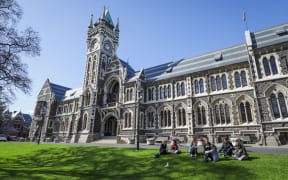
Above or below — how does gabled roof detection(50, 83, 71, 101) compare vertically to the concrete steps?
above

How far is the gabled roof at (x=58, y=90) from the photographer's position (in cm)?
5962

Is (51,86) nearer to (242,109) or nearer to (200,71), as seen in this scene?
(200,71)

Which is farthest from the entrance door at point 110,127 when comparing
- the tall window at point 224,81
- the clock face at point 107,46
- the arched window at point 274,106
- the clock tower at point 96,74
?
the arched window at point 274,106

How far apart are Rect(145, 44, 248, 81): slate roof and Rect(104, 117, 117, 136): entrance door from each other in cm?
1337

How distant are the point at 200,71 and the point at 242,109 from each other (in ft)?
28.2

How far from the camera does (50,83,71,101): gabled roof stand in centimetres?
5962

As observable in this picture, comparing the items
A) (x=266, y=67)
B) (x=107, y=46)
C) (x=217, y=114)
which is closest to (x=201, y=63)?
(x=217, y=114)

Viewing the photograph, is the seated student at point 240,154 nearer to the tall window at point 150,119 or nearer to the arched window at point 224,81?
the arched window at point 224,81

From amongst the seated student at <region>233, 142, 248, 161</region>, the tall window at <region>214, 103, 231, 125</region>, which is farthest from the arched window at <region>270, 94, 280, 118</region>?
the seated student at <region>233, 142, 248, 161</region>

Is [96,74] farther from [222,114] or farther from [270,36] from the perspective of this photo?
[270,36]

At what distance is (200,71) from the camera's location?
28375mm

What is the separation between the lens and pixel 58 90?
206 ft

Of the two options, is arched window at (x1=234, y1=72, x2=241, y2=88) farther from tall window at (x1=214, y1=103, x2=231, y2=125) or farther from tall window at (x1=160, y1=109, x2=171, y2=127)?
tall window at (x1=160, y1=109, x2=171, y2=127)

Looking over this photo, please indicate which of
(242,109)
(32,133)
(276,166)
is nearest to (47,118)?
(32,133)
